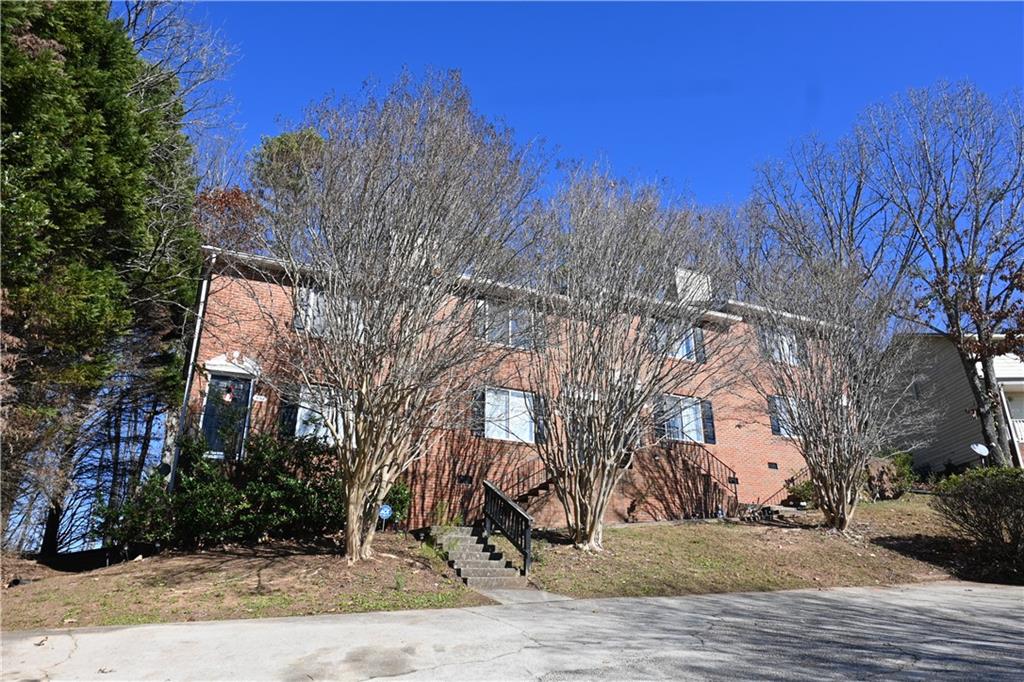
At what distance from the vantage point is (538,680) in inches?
227

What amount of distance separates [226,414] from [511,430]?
6.75 metres

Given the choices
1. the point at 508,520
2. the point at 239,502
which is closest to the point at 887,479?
the point at 508,520

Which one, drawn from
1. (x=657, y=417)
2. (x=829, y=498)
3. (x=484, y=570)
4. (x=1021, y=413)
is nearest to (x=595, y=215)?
(x=657, y=417)

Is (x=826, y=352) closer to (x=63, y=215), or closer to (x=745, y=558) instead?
(x=745, y=558)

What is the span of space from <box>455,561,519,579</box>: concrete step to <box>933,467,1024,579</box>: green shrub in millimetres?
9546

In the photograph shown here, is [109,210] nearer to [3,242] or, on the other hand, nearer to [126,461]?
[3,242]

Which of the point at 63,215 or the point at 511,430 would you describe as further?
the point at 511,430

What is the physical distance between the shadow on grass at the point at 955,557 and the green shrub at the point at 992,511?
3cm

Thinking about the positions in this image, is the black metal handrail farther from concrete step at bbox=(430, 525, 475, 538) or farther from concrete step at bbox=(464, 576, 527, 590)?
concrete step at bbox=(464, 576, 527, 590)

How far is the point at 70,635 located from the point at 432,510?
824cm

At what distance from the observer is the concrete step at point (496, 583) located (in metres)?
11.3

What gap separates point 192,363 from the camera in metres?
14.5

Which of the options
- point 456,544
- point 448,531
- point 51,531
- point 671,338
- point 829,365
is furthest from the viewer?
point 829,365

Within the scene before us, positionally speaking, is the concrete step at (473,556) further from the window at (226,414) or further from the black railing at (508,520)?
the window at (226,414)
